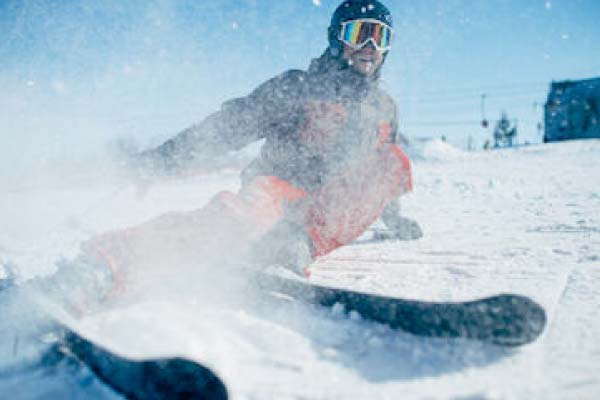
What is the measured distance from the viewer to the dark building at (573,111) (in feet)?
108

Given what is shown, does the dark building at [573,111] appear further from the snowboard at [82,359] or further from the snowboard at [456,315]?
the snowboard at [82,359]

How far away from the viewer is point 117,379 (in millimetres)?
990

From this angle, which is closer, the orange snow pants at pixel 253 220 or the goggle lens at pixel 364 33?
the orange snow pants at pixel 253 220

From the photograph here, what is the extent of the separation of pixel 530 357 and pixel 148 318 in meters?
1.33

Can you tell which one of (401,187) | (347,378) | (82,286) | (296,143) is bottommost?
(347,378)

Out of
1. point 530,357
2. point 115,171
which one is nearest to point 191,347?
point 530,357

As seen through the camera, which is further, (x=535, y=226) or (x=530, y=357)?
(x=535, y=226)

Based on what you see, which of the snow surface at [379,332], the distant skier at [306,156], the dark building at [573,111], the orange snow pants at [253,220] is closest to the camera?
the snow surface at [379,332]

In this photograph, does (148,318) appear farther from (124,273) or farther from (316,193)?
(316,193)

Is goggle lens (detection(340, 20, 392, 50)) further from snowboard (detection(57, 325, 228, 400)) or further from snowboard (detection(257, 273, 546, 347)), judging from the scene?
snowboard (detection(57, 325, 228, 400))

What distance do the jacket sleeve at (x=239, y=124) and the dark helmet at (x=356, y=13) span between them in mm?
549

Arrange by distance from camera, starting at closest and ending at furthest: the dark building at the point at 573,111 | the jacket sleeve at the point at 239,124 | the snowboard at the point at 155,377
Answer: the snowboard at the point at 155,377 → the jacket sleeve at the point at 239,124 → the dark building at the point at 573,111

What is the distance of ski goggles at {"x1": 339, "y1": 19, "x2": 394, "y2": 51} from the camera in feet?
8.68

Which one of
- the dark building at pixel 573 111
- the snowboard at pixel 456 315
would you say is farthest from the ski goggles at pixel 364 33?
the dark building at pixel 573 111
